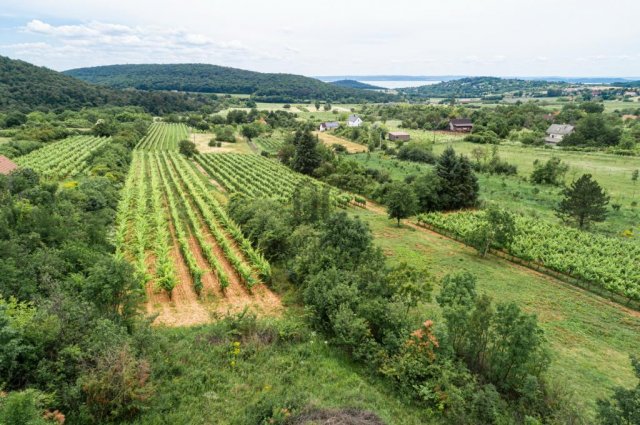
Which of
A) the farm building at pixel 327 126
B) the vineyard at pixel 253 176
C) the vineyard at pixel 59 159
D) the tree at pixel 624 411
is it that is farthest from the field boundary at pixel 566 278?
the farm building at pixel 327 126

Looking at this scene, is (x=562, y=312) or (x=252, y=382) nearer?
(x=252, y=382)

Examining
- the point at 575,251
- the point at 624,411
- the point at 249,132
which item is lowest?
the point at 575,251

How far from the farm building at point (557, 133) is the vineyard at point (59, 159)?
307 ft

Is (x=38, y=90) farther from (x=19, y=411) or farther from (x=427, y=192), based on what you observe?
(x=19, y=411)

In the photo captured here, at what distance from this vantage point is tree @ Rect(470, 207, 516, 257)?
2812cm

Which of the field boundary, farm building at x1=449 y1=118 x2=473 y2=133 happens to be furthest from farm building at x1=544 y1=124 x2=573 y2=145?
the field boundary

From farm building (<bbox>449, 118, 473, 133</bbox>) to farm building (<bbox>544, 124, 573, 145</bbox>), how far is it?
783 inches

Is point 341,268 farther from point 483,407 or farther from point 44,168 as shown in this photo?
point 44,168

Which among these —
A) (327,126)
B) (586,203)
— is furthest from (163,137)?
(586,203)

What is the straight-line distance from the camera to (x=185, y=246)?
2617 centimetres

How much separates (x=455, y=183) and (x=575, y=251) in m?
14.7

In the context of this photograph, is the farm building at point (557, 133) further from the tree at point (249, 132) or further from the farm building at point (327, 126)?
the tree at point (249, 132)

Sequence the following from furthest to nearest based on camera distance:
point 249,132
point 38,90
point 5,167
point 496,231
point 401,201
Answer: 1. point 38,90
2. point 249,132
3. point 5,167
4. point 401,201
5. point 496,231

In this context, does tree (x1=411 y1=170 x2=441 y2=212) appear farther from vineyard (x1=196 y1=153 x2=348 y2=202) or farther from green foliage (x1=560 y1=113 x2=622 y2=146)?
green foliage (x1=560 y1=113 x2=622 y2=146)
